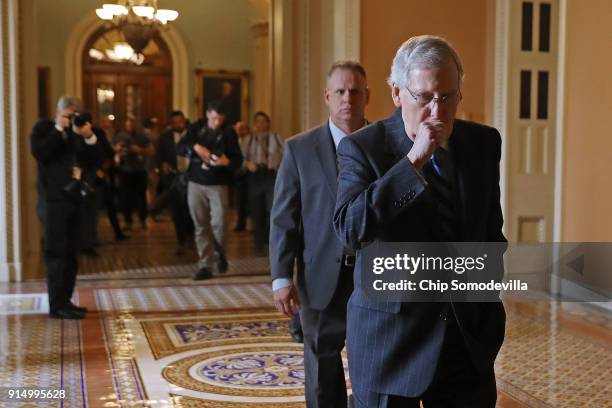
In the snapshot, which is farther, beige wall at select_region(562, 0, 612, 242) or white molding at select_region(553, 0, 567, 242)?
white molding at select_region(553, 0, 567, 242)

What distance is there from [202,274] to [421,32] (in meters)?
3.57

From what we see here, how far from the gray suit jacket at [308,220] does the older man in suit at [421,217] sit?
1129mm

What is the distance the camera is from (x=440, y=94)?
6.08ft

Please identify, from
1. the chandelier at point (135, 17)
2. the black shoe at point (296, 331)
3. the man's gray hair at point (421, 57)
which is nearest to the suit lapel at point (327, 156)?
the man's gray hair at point (421, 57)

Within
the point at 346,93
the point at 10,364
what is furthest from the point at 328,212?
the point at 10,364

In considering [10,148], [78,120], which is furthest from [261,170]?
[78,120]

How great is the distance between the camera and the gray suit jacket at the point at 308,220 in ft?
10.7

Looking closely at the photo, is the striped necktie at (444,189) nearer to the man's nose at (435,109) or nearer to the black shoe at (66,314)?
the man's nose at (435,109)

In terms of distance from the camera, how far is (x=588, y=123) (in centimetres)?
710

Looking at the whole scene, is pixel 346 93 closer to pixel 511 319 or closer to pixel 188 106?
pixel 511 319

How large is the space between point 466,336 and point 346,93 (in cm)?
171

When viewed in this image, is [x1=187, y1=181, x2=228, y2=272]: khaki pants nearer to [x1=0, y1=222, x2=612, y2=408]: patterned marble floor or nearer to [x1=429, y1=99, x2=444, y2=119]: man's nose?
[x1=0, y1=222, x2=612, y2=408]: patterned marble floor

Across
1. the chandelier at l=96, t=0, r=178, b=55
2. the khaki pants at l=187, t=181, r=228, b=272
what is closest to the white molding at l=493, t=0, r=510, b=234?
the khaki pants at l=187, t=181, r=228, b=272

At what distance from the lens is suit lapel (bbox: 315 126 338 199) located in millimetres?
3324
